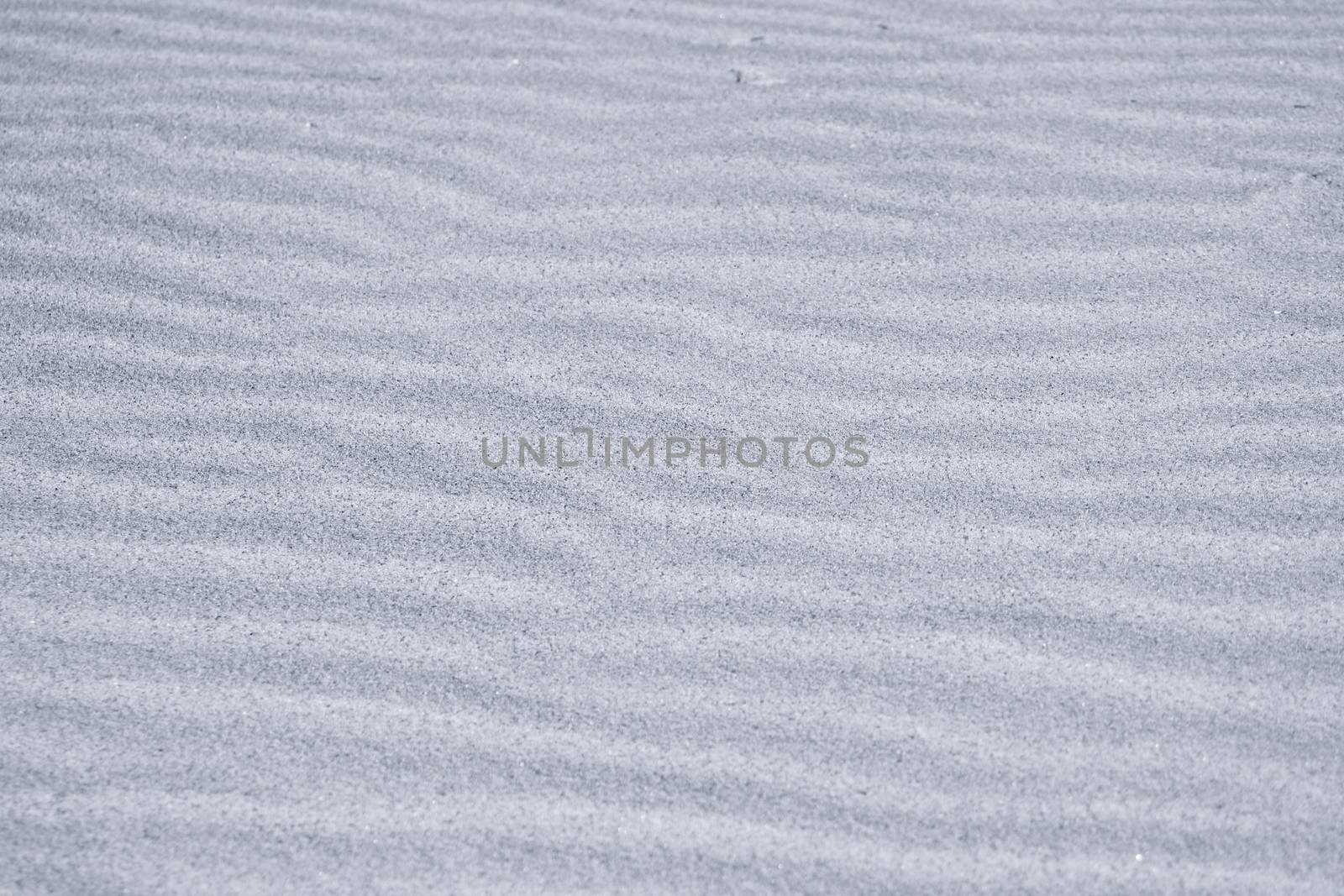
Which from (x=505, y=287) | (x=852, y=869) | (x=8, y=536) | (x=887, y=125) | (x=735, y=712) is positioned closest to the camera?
(x=852, y=869)

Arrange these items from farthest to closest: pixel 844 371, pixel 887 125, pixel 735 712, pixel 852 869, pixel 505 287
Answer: pixel 887 125
pixel 505 287
pixel 844 371
pixel 735 712
pixel 852 869

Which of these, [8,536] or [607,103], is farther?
[607,103]

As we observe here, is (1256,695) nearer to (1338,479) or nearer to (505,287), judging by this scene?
(1338,479)

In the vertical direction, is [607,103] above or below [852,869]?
above

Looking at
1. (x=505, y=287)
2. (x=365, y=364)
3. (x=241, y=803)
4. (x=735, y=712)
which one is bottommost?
(x=241, y=803)

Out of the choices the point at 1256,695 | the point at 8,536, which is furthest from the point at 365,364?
the point at 1256,695

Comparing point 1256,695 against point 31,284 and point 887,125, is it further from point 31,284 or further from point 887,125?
point 31,284
